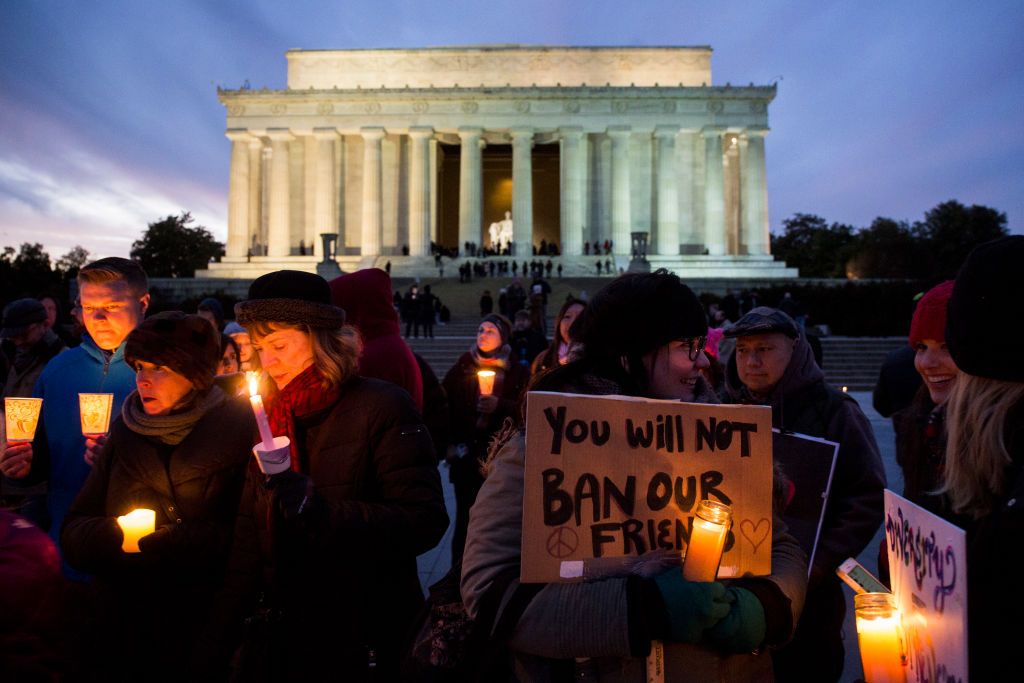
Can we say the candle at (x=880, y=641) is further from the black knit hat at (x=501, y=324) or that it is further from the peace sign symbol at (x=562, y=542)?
the black knit hat at (x=501, y=324)

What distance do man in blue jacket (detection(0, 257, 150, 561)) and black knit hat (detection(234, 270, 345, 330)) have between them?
3.49 feet

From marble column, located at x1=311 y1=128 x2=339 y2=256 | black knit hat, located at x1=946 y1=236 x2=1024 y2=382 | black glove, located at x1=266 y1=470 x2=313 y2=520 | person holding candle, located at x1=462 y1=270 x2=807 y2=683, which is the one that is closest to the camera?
black knit hat, located at x1=946 y1=236 x2=1024 y2=382

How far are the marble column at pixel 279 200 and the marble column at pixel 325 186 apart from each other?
1.99 m

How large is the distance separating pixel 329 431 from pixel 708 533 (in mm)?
1532

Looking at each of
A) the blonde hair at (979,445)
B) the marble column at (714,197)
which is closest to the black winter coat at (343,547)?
the blonde hair at (979,445)

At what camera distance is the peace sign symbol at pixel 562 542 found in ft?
5.54

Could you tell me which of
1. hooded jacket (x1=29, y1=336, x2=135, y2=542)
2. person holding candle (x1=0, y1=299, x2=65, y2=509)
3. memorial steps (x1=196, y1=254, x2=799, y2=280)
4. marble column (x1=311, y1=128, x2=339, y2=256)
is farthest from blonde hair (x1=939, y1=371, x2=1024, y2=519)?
marble column (x1=311, y1=128, x2=339, y2=256)

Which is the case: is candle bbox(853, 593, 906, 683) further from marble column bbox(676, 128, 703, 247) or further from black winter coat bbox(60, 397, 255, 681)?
marble column bbox(676, 128, 703, 247)

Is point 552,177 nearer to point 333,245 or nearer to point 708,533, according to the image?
point 333,245

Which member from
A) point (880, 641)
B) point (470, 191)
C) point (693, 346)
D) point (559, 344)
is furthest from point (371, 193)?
point (880, 641)

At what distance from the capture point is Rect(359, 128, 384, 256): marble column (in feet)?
144

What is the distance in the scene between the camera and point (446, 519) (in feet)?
8.72

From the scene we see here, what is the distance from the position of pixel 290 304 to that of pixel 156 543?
98 cm

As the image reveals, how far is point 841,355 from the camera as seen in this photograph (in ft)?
67.3
